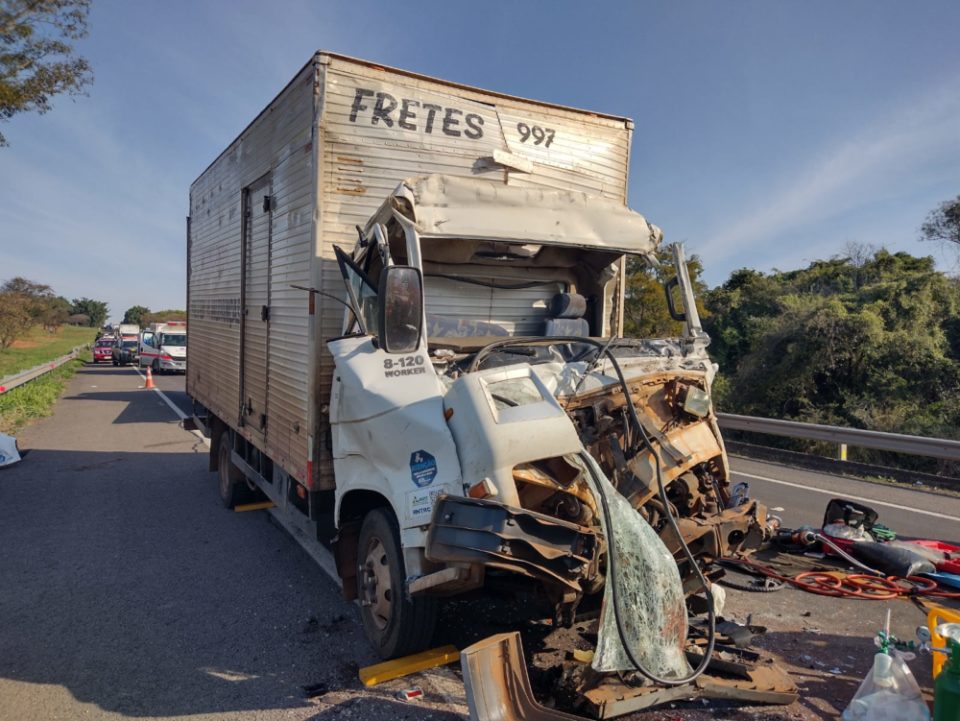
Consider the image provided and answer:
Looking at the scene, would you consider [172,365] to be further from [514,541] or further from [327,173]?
[514,541]

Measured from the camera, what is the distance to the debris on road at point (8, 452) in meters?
10.1

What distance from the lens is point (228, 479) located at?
7898 millimetres

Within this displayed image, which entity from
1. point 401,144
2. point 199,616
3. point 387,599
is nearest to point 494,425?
point 387,599

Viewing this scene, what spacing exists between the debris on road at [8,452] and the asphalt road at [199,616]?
154 centimetres

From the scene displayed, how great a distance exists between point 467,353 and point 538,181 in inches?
80.5

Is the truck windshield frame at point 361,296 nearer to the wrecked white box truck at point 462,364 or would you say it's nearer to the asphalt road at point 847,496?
the wrecked white box truck at point 462,364

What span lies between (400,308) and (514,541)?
1.39 meters

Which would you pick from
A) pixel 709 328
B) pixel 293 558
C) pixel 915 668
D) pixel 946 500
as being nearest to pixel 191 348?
pixel 293 558

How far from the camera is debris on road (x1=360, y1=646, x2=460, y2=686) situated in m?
3.73

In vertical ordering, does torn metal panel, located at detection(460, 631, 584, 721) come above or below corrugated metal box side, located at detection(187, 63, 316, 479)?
below

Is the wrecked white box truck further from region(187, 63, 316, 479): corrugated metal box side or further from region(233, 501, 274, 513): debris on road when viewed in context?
region(233, 501, 274, 513): debris on road

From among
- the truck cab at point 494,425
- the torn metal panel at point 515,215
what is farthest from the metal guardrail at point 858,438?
the torn metal panel at point 515,215

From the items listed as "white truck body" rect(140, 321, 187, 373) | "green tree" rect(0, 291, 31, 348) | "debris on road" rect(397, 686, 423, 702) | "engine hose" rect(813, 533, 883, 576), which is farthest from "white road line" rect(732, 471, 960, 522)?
"green tree" rect(0, 291, 31, 348)

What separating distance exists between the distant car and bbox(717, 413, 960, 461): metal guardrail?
3735 centimetres
